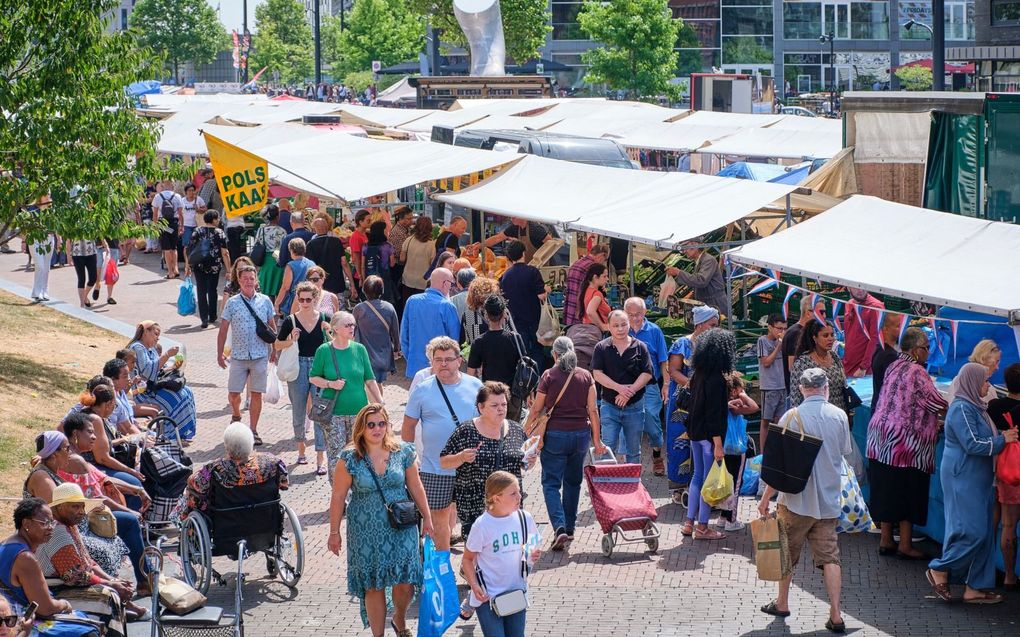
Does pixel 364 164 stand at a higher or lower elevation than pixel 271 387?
higher

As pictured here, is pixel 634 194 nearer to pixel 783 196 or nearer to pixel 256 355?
pixel 783 196

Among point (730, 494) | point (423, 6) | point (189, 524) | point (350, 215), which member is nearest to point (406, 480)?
point (189, 524)

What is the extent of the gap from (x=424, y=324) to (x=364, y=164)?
8.19m

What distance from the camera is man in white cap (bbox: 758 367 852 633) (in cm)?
834

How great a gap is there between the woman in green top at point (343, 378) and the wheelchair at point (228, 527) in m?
1.91

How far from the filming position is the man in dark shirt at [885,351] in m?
10.1

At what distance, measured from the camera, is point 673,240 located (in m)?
12.8

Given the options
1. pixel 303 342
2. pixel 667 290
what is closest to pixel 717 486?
pixel 303 342

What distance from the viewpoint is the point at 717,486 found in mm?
9867

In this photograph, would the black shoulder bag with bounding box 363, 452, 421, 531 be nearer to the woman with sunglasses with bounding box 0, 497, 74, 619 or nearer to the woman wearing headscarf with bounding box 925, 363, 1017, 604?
the woman with sunglasses with bounding box 0, 497, 74, 619

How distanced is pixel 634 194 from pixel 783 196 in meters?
2.05

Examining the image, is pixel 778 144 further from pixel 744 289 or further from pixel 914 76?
pixel 914 76

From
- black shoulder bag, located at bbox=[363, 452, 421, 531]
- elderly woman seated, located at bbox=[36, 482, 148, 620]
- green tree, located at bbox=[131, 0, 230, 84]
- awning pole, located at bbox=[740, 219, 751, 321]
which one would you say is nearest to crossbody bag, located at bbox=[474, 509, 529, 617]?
black shoulder bag, located at bbox=[363, 452, 421, 531]

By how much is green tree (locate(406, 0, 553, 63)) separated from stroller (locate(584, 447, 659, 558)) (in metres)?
59.6
